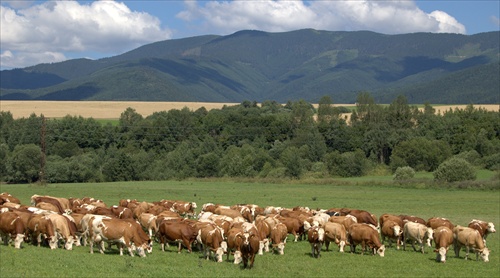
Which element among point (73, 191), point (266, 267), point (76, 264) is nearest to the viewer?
point (76, 264)

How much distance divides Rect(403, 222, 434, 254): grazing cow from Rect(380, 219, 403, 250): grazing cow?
1.15ft

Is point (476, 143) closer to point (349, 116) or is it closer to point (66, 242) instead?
point (349, 116)

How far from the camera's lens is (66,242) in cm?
2688

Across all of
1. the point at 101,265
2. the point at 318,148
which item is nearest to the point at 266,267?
the point at 101,265

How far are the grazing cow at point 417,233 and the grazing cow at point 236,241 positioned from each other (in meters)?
9.33

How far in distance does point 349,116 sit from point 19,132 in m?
67.5

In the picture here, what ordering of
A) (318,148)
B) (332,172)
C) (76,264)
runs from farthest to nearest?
(318,148), (332,172), (76,264)

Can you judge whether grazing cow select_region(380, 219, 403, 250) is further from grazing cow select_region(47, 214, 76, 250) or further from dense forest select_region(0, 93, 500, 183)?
dense forest select_region(0, 93, 500, 183)

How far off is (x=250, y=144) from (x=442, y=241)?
314 ft

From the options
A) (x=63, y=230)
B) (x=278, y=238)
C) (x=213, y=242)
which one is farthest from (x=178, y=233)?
(x=63, y=230)

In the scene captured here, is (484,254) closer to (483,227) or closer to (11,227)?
(483,227)

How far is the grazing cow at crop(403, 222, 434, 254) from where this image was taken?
1204 inches

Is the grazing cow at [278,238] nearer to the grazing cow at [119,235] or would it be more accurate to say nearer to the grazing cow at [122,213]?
the grazing cow at [119,235]

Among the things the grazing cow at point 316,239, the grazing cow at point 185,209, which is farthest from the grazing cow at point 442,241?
the grazing cow at point 185,209
